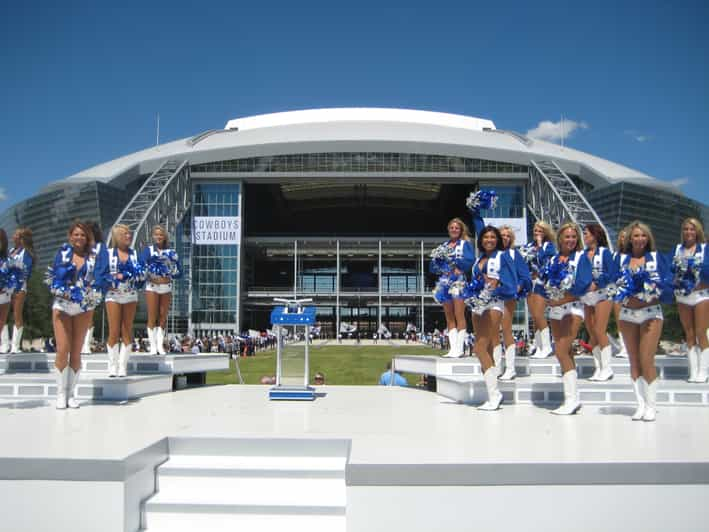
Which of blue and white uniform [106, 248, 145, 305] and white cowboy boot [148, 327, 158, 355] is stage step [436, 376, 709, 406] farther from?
white cowboy boot [148, 327, 158, 355]

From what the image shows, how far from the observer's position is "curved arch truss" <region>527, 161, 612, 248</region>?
4334cm

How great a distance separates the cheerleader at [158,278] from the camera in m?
9.55

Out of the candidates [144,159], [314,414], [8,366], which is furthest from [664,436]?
[144,159]

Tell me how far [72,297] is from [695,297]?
8.62 m

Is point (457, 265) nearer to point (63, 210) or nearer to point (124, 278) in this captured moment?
point (124, 278)

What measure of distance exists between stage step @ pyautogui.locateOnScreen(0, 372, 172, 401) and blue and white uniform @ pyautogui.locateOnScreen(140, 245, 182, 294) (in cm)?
169

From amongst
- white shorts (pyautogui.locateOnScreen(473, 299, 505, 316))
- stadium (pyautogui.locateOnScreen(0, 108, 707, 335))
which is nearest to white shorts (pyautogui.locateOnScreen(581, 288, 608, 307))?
white shorts (pyautogui.locateOnScreen(473, 299, 505, 316))

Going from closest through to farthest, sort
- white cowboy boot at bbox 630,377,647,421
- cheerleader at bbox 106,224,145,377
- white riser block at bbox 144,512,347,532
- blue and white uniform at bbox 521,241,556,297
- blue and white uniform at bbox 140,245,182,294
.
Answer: white riser block at bbox 144,512,347,532 < white cowboy boot at bbox 630,377,647,421 < cheerleader at bbox 106,224,145,377 < blue and white uniform at bbox 521,241,556,297 < blue and white uniform at bbox 140,245,182,294

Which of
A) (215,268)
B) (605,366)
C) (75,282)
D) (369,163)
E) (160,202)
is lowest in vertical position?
(605,366)

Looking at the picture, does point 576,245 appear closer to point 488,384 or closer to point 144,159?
point 488,384

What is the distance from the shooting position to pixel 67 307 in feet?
22.9

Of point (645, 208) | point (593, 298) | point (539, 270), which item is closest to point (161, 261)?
point (539, 270)

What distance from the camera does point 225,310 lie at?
170 feet

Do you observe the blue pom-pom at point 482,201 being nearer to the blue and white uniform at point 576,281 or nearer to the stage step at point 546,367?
the blue and white uniform at point 576,281
